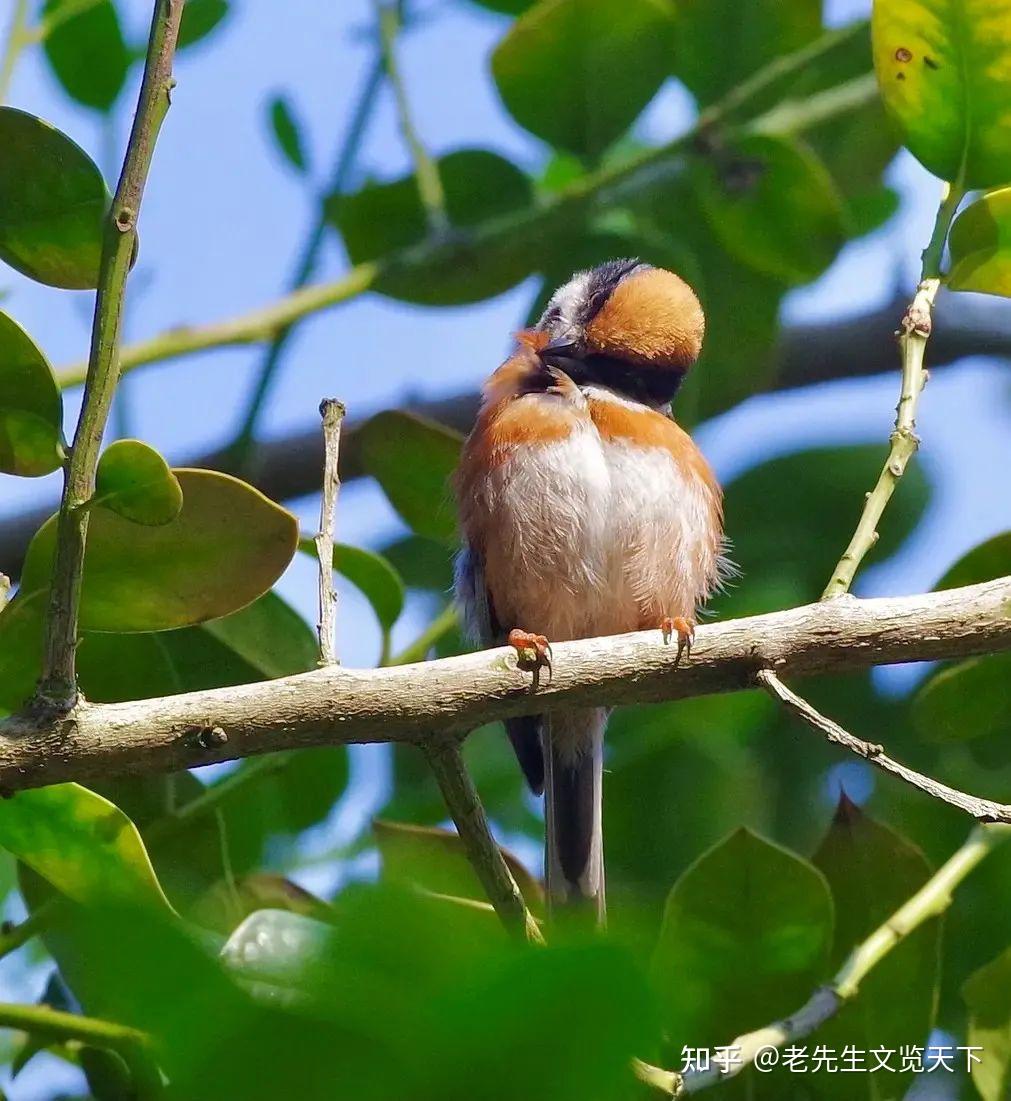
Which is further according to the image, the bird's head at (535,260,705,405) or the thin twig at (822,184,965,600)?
the bird's head at (535,260,705,405)

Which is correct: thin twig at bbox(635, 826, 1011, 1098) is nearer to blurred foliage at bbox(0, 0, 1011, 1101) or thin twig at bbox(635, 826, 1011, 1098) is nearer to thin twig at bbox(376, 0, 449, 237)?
blurred foliage at bbox(0, 0, 1011, 1101)

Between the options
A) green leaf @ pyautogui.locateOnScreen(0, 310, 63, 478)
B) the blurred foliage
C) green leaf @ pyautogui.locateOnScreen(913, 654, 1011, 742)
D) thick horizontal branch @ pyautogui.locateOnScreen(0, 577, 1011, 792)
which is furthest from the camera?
green leaf @ pyautogui.locateOnScreen(913, 654, 1011, 742)

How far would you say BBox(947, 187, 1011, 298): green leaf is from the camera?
2346mm

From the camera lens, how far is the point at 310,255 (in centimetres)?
345

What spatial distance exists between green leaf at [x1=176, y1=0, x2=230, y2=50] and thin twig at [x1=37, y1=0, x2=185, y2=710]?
7.45 ft

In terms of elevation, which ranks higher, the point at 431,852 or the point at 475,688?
the point at 475,688

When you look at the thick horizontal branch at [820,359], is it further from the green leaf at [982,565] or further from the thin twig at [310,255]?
the green leaf at [982,565]

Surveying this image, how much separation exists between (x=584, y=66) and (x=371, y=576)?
4.63 feet

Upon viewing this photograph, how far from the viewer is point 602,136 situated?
3469 mm

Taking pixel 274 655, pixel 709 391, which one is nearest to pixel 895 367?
pixel 709 391

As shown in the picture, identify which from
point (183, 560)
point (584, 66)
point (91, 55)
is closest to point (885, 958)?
point (183, 560)

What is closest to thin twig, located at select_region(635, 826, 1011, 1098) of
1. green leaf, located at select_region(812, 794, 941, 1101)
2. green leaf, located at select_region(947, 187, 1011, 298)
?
green leaf, located at select_region(812, 794, 941, 1101)

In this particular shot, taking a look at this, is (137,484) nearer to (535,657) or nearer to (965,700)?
(535,657)

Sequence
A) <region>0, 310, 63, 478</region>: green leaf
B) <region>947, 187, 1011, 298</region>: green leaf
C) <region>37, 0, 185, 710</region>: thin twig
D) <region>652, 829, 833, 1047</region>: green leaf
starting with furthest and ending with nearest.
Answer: <region>947, 187, 1011, 298</region>: green leaf → <region>652, 829, 833, 1047</region>: green leaf → <region>0, 310, 63, 478</region>: green leaf → <region>37, 0, 185, 710</region>: thin twig
